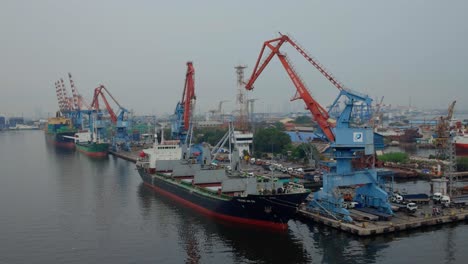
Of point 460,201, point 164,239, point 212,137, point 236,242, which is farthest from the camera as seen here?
point 212,137

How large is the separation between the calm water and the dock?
36 cm

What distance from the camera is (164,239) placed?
Answer: 19578 mm

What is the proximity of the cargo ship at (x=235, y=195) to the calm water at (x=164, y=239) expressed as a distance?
2.22ft

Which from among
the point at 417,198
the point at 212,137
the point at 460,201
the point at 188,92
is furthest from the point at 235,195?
the point at 212,137

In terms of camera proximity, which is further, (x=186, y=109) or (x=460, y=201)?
(x=186, y=109)

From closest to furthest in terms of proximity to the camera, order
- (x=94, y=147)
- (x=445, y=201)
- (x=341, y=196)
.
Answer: (x=341, y=196), (x=445, y=201), (x=94, y=147)

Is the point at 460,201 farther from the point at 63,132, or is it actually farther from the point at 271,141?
the point at 63,132

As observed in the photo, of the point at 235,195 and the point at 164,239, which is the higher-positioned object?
the point at 235,195

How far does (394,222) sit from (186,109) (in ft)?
79.2

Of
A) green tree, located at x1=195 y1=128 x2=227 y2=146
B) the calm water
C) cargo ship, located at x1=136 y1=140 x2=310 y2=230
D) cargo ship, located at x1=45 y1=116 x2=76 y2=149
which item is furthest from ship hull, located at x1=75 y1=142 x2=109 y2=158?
the calm water

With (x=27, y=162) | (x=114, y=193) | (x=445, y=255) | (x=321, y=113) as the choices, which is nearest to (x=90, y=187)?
(x=114, y=193)

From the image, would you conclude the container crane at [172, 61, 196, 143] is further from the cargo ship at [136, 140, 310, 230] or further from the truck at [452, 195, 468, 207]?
the truck at [452, 195, 468, 207]

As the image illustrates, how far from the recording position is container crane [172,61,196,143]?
39.0 metres

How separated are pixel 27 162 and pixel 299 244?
42512 millimetres
